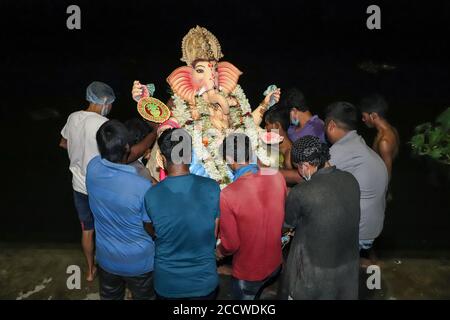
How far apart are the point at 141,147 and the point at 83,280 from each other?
126cm

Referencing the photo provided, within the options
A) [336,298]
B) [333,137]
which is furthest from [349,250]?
[333,137]

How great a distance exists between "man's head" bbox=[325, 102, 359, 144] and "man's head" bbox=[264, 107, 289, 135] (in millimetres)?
690

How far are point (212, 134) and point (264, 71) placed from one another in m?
5.21

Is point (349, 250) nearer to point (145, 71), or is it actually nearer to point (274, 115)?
point (274, 115)

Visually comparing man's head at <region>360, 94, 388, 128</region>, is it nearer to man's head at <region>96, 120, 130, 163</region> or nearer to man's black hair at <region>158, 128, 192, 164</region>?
man's black hair at <region>158, 128, 192, 164</region>

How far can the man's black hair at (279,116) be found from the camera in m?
3.94

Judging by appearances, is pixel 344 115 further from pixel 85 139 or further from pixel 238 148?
pixel 85 139

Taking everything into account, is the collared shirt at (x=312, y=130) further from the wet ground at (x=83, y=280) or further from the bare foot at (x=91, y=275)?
the bare foot at (x=91, y=275)

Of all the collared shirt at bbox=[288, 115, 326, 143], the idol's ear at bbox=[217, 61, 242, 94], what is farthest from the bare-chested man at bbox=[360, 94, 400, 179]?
the idol's ear at bbox=[217, 61, 242, 94]

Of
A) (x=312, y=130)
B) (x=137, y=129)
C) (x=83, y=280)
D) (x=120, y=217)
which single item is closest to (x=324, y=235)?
(x=120, y=217)

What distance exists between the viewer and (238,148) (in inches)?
106

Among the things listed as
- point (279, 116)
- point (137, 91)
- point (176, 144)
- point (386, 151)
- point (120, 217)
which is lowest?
point (120, 217)

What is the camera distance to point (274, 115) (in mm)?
3939

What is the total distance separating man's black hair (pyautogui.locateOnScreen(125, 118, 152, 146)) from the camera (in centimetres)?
346
